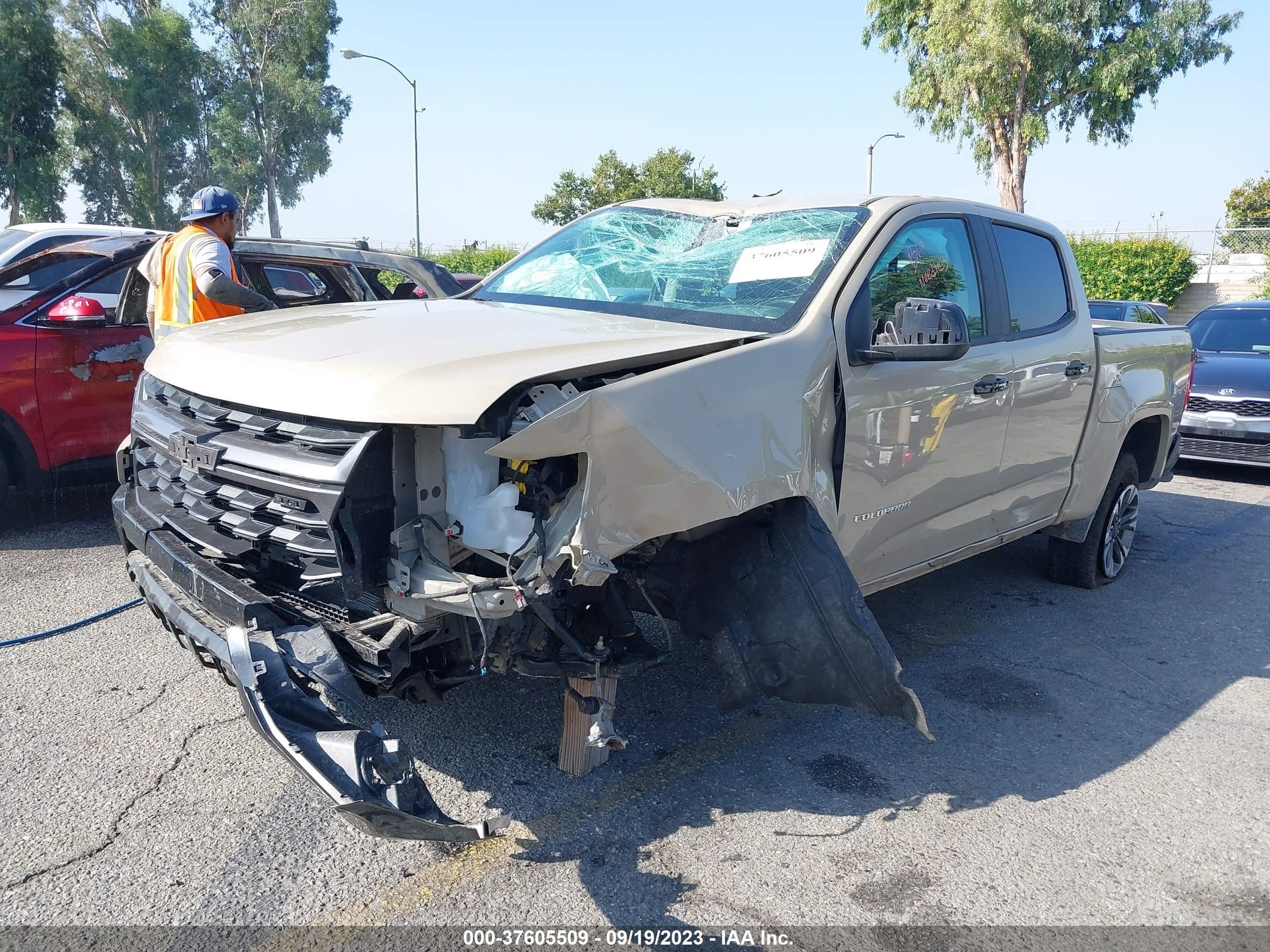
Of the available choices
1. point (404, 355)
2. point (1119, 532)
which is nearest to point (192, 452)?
point (404, 355)

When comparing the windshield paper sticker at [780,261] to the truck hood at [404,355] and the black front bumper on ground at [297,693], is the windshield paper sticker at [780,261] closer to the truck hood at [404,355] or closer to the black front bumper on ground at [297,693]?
the truck hood at [404,355]

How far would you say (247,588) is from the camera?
2.78 m

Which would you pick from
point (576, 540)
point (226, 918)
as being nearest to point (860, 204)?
point (576, 540)

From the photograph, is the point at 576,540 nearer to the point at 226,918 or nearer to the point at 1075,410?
the point at 226,918

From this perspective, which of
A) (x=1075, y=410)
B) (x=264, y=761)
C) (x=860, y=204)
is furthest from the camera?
(x=1075, y=410)

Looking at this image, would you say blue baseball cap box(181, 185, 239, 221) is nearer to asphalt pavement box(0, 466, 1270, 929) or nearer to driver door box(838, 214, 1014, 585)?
asphalt pavement box(0, 466, 1270, 929)

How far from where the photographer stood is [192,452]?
2.98m

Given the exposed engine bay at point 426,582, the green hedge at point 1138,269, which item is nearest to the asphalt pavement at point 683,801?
the exposed engine bay at point 426,582

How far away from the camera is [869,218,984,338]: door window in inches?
147

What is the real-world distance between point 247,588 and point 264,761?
2.75 ft

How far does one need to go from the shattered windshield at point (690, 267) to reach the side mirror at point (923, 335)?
325 millimetres

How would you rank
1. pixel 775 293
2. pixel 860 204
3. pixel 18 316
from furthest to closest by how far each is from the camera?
pixel 18 316
pixel 860 204
pixel 775 293

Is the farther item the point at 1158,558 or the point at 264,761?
the point at 1158,558

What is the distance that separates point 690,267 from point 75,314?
12.2 ft
